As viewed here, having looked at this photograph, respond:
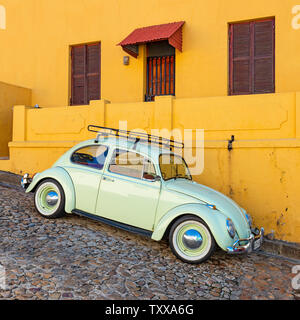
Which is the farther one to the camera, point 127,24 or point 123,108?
point 127,24

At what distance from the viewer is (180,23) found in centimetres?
873

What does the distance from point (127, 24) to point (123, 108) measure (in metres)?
3.32

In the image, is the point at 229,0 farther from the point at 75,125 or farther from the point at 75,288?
the point at 75,288

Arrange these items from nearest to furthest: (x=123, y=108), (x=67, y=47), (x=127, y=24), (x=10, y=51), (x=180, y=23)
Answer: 1. (x=123, y=108)
2. (x=180, y=23)
3. (x=127, y=24)
4. (x=67, y=47)
5. (x=10, y=51)

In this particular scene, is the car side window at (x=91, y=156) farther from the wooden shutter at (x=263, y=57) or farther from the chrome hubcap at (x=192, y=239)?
the wooden shutter at (x=263, y=57)

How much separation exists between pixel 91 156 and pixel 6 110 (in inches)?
224

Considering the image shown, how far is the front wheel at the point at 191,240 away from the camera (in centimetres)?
439

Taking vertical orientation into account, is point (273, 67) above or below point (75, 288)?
above

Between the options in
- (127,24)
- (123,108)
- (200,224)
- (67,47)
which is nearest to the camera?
(200,224)

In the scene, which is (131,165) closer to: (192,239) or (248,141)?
(192,239)

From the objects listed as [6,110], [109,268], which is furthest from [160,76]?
[109,268]

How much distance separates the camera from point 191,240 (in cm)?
448

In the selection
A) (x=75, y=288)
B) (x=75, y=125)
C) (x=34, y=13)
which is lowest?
(x=75, y=288)

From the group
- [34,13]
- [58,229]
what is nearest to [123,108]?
[58,229]
